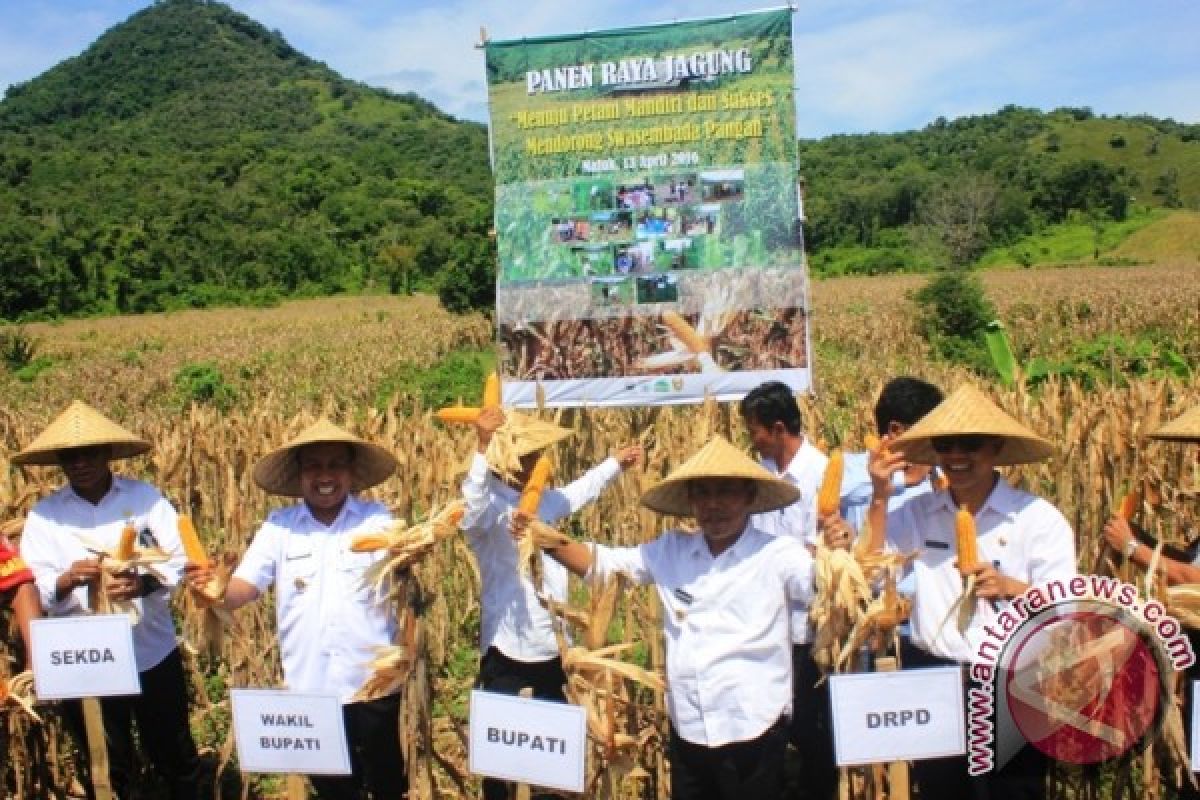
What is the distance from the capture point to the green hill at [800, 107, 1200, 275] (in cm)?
5559

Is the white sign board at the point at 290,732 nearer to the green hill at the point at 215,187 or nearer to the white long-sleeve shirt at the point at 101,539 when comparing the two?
the white long-sleeve shirt at the point at 101,539

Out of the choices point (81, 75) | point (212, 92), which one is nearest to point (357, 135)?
point (212, 92)

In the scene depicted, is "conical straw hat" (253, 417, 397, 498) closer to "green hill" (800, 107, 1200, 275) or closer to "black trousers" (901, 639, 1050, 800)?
"black trousers" (901, 639, 1050, 800)

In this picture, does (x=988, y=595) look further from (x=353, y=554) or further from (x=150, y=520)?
(x=150, y=520)

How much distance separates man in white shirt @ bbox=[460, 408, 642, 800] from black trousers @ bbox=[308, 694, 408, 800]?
32 cm

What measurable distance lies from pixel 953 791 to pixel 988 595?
651mm

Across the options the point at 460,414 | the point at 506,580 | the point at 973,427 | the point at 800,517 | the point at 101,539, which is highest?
the point at 460,414

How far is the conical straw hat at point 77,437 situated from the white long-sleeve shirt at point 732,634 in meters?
2.25

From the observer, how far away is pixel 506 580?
139 inches

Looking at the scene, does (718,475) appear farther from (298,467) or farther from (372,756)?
(298,467)

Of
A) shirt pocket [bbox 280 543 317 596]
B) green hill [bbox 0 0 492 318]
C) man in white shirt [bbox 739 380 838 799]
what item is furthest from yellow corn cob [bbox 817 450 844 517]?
green hill [bbox 0 0 492 318]

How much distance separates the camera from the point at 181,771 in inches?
154

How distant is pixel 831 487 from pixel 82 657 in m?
2.39

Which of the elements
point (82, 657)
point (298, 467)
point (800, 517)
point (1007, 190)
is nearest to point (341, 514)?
point (298, 467)
